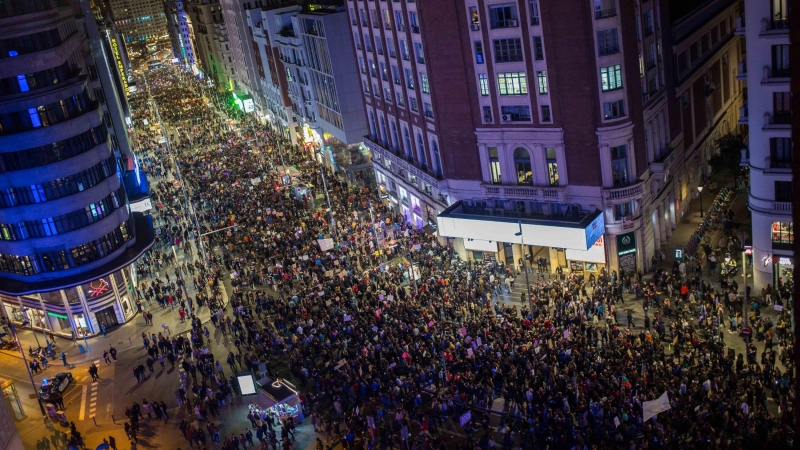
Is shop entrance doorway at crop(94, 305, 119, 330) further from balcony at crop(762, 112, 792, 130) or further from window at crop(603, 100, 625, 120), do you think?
balcony at crop(762, 112, 792, 130)

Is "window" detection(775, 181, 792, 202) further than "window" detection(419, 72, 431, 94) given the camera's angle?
No

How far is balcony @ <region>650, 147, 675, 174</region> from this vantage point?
58406mm

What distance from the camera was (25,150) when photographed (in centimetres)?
6166

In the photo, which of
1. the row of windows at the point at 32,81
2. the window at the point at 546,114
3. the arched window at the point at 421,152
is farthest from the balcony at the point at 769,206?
the row of windows at the point at 32,81

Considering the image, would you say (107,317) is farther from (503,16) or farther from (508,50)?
(503,16)

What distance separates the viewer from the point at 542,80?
55.8m

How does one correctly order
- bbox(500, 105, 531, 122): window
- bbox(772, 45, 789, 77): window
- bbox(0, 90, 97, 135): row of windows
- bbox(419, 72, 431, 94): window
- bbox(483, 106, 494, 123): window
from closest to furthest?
1. bbox(772, 45, 789, 77): window
2. bbox(500, 105, 531, 122): window
3. bbox(483, 106, 494, 123): window
4. bbox(0, 90, 97, 135): row of windows
5. bbox(419, 72, 431, 94): window

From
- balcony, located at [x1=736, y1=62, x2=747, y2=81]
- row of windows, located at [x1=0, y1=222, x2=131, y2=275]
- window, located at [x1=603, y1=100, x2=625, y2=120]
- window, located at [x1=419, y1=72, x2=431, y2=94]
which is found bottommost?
row of windows, located at [x1=0, y1=222, x2=131, y2=275]

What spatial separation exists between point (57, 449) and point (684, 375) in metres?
38.2

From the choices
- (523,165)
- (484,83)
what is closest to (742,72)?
(523,165)

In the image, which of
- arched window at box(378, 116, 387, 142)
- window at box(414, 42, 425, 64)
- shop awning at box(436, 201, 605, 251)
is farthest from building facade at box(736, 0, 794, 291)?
arched window at box(378, 116, 387, 142)

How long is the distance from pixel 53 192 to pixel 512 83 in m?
38.7

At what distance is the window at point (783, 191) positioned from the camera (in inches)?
1885

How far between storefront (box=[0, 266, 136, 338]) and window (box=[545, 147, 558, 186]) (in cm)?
3865
